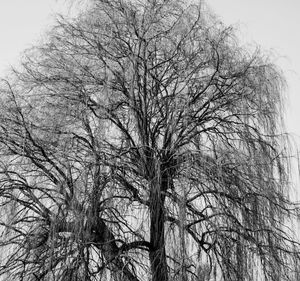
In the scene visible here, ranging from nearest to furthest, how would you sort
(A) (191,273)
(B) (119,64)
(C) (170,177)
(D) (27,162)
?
(A) (191,273) → (C) (170,177) → (D) (27,162) → (B) (119,64)

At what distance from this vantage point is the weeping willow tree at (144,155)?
14.3ft

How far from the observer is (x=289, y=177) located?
16.0 feet

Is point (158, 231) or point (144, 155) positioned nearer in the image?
point (158, 231)

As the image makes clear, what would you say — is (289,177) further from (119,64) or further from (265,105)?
(119,64)

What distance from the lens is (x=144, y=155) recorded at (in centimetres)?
462

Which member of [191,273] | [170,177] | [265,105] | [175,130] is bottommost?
[191,273]

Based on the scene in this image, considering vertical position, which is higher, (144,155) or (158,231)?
(144,155)

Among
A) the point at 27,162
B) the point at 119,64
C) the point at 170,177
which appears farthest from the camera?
the point at 119,64

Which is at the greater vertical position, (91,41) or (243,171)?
(91,41)

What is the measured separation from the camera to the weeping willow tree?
14.3 feet

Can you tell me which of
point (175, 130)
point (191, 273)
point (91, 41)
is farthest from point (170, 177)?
point (91, 41)

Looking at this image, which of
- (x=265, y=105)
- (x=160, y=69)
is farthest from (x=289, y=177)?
(x=160, y=69)

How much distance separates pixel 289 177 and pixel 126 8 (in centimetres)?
236

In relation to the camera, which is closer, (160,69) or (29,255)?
(29,255)
